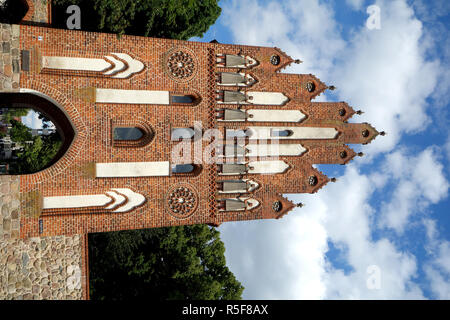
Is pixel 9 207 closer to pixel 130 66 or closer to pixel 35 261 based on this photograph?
pixel 35 261

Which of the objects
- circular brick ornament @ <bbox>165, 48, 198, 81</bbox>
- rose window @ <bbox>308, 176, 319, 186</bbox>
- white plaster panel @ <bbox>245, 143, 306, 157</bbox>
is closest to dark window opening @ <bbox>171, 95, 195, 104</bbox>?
circular brick ornament @ <bbox>165, 48, 198, 81</bbox>

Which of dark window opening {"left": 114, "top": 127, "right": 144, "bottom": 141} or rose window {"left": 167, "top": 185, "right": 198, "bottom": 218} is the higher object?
dark window opening {"left": 114, "top": 127, "right": 144, "bottom": 141}

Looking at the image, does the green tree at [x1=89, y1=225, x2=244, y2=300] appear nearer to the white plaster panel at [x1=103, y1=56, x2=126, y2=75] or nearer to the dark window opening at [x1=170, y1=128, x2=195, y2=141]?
the dark window opening at [x1=170, y1=128, x2=195, y2=141]

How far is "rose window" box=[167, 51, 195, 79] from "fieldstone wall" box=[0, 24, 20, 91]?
14.3 feet

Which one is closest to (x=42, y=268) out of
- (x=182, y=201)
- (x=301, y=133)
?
(x=182, y=201)

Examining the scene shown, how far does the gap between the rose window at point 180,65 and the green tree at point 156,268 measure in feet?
38.0

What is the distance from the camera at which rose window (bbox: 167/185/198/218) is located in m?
11.8

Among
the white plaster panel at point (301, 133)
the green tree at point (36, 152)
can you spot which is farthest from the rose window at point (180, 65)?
the green tree at point (36, 152)

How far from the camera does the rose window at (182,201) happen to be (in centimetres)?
1180

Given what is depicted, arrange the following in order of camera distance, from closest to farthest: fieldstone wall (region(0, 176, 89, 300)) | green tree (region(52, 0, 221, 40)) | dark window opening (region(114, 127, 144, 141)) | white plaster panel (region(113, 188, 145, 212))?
fieldstone wall (region(0, 176, 89, 300)), white plaster panel (region(113, 188, 145, 212)), dark window opening (region(114, 127, 144, 141)), green tree (region(52, 0, 221, 40))

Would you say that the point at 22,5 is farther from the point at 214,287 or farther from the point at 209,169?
the point at 214,287

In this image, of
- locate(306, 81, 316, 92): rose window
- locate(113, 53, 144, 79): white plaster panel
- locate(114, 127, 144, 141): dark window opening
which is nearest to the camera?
locate(113, 53, 144, 79): white plaster panel

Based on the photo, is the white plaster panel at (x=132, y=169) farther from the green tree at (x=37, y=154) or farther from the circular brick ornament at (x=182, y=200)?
the green tree at (x=37, y=154)

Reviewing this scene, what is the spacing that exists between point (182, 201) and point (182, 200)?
0.03 m
